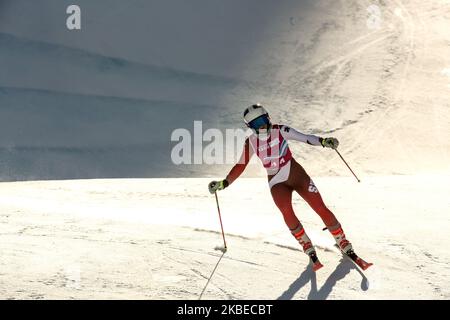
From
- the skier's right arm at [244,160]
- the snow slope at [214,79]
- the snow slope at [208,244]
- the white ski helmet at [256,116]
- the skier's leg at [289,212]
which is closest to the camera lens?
the snow slope at [208,244]

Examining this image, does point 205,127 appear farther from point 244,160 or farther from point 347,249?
point 347,249

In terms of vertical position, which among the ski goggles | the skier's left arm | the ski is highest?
the ski goggles

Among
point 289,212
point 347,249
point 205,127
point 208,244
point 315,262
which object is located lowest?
point 315,262

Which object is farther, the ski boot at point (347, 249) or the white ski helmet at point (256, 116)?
the white ski helmet at point (256, 116)

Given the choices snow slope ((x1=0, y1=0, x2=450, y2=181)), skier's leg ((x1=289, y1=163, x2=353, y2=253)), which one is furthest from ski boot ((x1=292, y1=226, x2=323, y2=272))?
snow slope ((x1=0, y1=0, x2=450, y2=181))

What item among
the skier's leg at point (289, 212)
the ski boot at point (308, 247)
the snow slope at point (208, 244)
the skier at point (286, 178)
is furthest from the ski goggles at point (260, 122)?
the snow slope at point (208, 244)

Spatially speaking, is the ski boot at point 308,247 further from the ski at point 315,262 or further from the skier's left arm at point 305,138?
the skier's left arm at point 305,138

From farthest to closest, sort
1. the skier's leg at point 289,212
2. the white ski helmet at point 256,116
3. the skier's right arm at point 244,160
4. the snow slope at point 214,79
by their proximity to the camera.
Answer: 1. the snow slope at point 214,79
2. the skier's right arm at point 244,160
3. the skier's leg at point 289,212
4. the white ski helmet at point 256,116

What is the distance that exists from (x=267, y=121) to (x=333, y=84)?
435 inches

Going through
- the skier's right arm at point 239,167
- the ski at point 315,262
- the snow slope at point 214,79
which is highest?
the snow slope at point 214,79

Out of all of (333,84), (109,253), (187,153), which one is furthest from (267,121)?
(333,84)

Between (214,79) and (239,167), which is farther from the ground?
(214,79)

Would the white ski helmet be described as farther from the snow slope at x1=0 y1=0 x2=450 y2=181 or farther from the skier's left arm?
the snow slope at x1=0 y1=0 x2=450 y2=181

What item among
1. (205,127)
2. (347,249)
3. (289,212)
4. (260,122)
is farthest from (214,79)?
(347,249)
